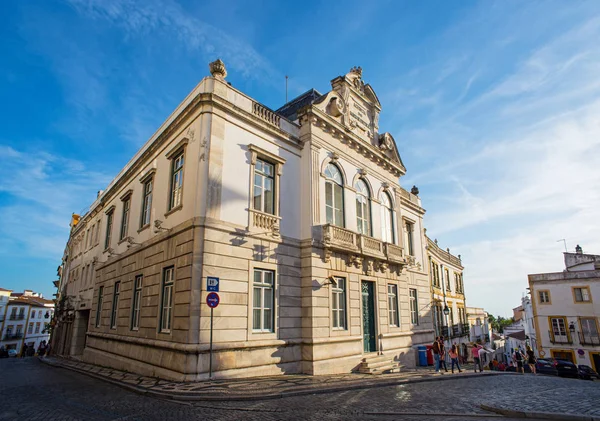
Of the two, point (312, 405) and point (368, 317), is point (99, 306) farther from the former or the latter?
point (312, 405)

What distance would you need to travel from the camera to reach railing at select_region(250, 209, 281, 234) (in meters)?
12.7

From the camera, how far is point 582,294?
34.5m

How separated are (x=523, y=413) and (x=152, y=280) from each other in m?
11.7

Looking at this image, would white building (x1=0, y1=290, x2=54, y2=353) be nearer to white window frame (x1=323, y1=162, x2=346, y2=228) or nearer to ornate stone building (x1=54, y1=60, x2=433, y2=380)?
ornate stone building (x1=54, y1=60, x2=433, y2=380)

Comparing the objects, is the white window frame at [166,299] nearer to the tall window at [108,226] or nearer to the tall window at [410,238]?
the tall window at [108,226]

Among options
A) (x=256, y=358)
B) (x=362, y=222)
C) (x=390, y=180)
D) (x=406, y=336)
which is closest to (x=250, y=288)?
(x=256, y=358)

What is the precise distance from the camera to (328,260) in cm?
1442

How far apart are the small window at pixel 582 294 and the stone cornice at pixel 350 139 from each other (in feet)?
86.7

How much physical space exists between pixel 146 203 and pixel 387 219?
12293 mm

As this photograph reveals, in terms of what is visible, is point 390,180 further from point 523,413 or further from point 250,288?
point 523,413

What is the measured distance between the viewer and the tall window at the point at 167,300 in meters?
12.0

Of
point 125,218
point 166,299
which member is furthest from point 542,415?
point 125,218

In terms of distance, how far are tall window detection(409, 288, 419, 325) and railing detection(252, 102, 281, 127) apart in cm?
1271

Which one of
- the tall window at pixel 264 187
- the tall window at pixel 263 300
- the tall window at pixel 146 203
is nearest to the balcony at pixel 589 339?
the tall window at pixel 263 300
